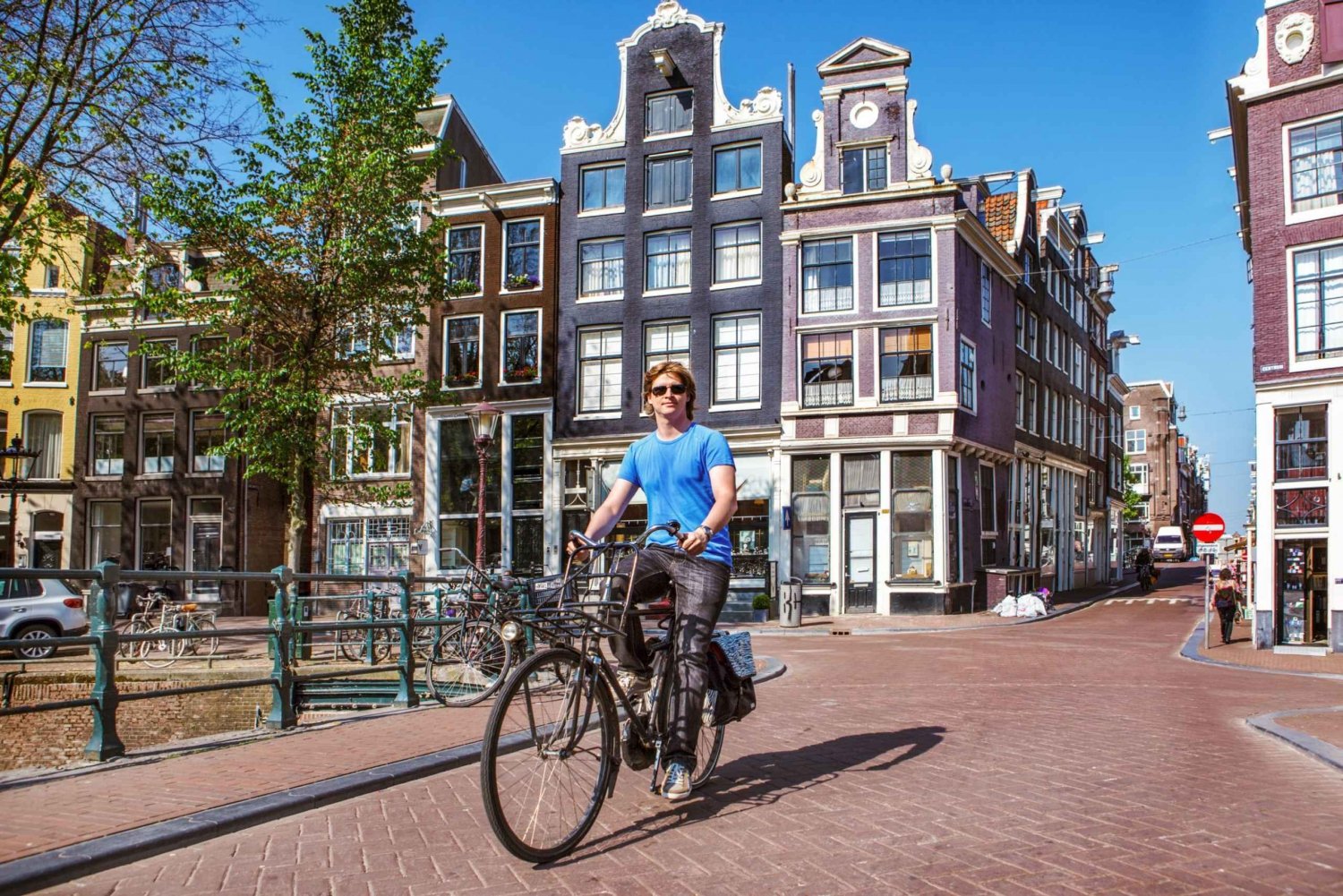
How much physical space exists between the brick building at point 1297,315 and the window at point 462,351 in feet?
66.3

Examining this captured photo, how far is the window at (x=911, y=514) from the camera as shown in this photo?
1086 inches

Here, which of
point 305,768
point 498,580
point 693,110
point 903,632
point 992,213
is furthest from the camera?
point 992,213

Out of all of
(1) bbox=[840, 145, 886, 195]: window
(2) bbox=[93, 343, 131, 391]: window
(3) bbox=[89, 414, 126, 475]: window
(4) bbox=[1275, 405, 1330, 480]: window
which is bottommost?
(4) bbox=[1275, 405, 1330, 480]: window

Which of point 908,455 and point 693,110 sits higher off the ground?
point 693,110

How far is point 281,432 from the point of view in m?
20.2

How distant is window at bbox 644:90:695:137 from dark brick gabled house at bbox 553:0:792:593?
30mm

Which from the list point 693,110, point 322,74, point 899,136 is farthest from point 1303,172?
point 322,74

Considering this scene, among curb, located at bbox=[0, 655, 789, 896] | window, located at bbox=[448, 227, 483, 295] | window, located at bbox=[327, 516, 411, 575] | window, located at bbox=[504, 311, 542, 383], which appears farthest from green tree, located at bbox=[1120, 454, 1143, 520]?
curb, located at bbox=[0, 655, 789, 896]

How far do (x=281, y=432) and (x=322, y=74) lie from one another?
6.67 meters

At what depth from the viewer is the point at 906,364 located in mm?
27891

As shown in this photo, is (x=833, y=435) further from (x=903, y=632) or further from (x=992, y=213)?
(x=992, y=213)

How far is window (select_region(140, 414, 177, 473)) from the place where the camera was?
34125 mm

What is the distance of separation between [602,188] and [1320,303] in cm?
1853

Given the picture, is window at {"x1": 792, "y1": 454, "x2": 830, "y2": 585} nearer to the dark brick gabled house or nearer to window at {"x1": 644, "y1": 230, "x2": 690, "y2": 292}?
the dark brick gabled house
